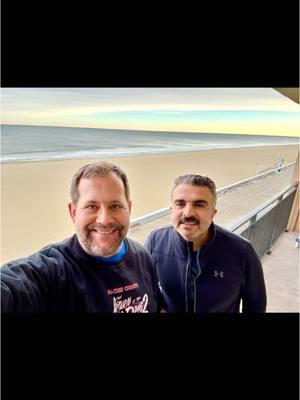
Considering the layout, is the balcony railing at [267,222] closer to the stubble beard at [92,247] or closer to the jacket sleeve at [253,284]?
the jacket sleeve at [253,284]

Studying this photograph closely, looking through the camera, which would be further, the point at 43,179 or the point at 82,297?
the point at 43,179

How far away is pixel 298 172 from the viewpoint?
9.86 feet

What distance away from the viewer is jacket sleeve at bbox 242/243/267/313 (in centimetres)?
115

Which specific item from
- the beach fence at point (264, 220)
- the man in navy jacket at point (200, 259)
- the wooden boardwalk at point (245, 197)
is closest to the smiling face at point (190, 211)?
the man in navy jacket at point (200, 259)

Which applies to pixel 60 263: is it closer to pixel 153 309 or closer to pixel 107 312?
pixel 107 312

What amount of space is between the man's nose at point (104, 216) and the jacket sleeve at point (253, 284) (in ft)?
1.92

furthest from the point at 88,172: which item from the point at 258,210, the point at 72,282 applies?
the point at 258,210

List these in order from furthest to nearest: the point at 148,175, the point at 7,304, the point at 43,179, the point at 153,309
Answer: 1. the point at 148,175
2. the point at 43,179
3. the point at 153,309
4. the point at 7,304

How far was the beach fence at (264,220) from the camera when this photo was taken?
1.71 m

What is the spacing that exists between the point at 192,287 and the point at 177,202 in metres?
0.33

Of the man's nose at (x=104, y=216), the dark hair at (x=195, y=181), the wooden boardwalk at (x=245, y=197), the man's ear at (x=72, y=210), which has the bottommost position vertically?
the man's nose at (x=104, y=216)

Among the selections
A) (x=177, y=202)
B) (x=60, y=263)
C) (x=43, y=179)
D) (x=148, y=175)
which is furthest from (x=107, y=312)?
(x=148, y=175)

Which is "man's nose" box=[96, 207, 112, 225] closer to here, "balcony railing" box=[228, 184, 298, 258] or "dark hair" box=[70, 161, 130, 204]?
"dark hair" box=[70, 161, 130, 204]

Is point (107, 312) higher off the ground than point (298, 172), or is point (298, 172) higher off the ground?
point (298, 172)
